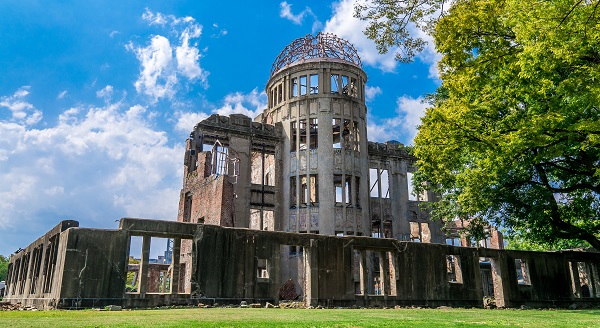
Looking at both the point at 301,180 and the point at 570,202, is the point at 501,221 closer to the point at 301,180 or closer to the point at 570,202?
the point at 570,202

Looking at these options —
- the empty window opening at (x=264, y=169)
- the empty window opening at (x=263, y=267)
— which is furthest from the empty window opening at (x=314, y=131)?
the empty window opening at (x=263, y=267)

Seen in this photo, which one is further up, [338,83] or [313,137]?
[338,83]

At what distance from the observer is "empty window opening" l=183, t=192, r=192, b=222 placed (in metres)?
30.4

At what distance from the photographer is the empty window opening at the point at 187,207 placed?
99.7 feet

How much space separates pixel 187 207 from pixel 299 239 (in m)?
14.3

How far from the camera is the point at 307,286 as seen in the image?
59.7ft

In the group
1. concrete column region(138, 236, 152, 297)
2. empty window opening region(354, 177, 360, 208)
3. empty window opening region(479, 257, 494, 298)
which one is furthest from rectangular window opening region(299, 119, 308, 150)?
concrete column region(138, 236, 152, 297)

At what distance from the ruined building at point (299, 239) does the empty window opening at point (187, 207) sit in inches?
2.6

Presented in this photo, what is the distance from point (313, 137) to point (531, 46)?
22.0 meters

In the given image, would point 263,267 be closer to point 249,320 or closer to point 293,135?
point 293,135

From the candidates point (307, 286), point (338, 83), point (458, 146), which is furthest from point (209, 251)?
point (338, 83)

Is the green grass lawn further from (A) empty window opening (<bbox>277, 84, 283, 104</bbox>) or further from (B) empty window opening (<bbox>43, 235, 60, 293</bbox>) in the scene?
(A) empty window opening (<bbox>277, 84, 283, 104</bbox>)

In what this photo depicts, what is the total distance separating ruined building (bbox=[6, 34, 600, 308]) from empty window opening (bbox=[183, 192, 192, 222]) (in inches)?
2.6

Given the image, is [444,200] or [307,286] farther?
[444,200]
